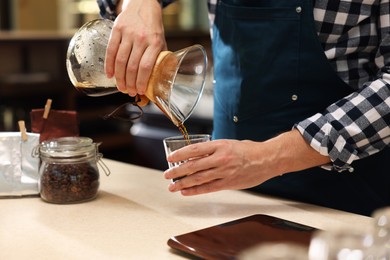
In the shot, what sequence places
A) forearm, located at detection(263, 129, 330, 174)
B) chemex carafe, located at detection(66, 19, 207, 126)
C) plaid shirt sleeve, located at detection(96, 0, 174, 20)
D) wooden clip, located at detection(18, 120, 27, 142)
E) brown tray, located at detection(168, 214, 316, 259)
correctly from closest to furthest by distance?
1. brown tray, located at detection(168, 214, 316, 259)
2. chemex carafe, located at detection(66, 19, 207, 126)
3. forearm, located at detection(263, 129, 330, 174)
4. wooden clip, located at detection(18, 120, 27, 142)
5. plaid shirt sleeve, located at detection(96, 0, 174, 20)

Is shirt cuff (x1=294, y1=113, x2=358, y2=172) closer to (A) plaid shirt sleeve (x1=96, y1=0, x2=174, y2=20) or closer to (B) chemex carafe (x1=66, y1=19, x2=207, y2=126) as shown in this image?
(B) chemex carafe (x1=66, y1=19, x2=207, y2=126)

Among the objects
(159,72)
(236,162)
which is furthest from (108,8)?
(236,162)

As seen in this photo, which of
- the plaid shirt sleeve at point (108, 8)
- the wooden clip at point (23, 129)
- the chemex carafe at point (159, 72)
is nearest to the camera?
the chemex carafe at point (159, 72)

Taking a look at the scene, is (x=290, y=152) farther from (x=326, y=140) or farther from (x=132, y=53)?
(x=132, y=53)

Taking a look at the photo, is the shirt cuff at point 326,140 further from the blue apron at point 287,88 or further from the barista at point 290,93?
the blue apron at point 287,88

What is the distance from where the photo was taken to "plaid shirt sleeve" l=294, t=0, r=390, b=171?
56.0 inches

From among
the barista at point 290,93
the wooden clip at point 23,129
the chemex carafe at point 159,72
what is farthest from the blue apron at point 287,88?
the wooden clip at point 23,129

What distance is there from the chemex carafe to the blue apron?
278 millimetres

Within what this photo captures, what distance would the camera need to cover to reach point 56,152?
1.47 meters

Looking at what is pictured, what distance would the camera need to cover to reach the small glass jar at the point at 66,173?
57.9 inches

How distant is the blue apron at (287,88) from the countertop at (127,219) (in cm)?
17

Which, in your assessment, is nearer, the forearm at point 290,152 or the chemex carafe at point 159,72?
the chemex carafe at point 159,72

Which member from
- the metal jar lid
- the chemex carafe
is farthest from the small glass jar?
the chemex carafe

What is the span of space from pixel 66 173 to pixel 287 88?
1.90 ft
